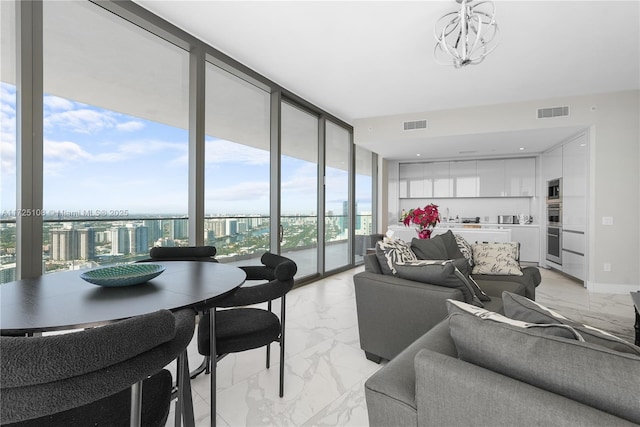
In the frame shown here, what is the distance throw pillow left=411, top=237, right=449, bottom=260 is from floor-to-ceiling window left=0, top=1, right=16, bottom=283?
9.62ft

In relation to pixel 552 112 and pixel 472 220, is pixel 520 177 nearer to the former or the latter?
pixel 472 220

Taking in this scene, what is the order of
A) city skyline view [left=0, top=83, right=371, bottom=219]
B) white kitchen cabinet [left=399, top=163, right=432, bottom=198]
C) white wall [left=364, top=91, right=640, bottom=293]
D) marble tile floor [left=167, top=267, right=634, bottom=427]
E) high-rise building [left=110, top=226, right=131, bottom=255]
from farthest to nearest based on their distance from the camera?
white kitchen cabinet [left=399, top=163, right=432, bottom=198]
white wall [left=364, top=91, right=640, bottom=293]
high-rise building [left=110, top=226, right=131, bottom=255]
city skyline view [left=0, top=83, right=371, bottom=219]
marble tile floor [left=167, top=267, right=634, bottom=427]

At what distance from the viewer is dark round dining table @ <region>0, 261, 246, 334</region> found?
3.08 ft

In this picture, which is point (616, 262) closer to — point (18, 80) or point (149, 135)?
point (149, 135)

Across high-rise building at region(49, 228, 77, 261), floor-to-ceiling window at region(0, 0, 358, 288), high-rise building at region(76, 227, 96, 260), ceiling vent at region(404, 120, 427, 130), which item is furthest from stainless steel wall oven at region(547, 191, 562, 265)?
high-rise building at region(49, 228, 77, 261)

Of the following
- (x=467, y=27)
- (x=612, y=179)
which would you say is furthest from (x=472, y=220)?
(x=467, y=27)

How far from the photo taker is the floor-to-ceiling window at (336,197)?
5406 mm

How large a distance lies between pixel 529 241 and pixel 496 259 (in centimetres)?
417

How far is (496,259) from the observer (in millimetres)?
3285

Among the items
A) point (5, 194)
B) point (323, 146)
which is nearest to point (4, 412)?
point (5, 194)

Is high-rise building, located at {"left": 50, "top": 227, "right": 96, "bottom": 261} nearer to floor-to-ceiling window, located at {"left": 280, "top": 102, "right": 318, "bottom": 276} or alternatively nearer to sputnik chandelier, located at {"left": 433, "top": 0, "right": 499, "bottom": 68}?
floor-to-ceiling window, located at {"left": 280, "top": 102, "right": 318, "bottom": 276}

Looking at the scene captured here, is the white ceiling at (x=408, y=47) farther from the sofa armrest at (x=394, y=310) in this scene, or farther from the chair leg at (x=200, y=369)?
the chair leg at (x=200, y=369)

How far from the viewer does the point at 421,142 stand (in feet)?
19.0

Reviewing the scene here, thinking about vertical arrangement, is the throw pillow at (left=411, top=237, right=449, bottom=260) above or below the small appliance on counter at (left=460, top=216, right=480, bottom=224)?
below
